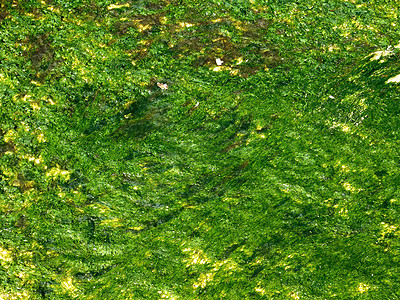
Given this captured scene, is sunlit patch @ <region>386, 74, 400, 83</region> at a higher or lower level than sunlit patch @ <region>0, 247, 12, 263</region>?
higher

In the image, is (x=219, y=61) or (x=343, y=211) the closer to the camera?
(x=343, y=211)

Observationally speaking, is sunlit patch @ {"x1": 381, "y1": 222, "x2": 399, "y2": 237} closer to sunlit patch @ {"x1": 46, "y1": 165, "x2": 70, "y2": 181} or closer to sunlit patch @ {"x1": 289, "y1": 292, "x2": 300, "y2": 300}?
sunlit patch @ {"x1": 289, "y1": 292, "x2": 300, "y2": 300}

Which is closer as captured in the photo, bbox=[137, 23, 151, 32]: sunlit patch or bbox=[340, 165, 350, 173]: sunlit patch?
bbox=[340, 165, 350, 173]: sunlit patch

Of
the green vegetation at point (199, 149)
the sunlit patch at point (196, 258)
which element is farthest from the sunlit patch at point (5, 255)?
the sunlit patch at point (196, 258)

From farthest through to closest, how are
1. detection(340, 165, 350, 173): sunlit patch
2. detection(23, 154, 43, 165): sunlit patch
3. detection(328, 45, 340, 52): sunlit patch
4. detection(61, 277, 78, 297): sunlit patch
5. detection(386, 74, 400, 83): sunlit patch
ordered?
detection(328, 45, 340, 52): sunlit patch, detection(386, 74, 400, 83): sunlit patch, detection(23, 154, 43, 165): sunlit patch, detection(340, 165, 350, 173): sunlit patch, detection(61, 277, 78, 297): sunlit patch

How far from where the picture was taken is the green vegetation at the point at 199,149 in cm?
353

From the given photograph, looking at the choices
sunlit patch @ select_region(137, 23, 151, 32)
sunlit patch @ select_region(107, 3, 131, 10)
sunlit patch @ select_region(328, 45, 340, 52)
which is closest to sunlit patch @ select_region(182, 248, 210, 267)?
sunlit patch @ select_region(137, 23, 151, 32)

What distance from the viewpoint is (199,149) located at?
4.25 metres

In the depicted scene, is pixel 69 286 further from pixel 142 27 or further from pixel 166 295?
pixel 142 27

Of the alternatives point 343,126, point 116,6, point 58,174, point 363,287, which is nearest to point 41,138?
point 58,174

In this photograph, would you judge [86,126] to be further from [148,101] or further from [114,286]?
[114,286]

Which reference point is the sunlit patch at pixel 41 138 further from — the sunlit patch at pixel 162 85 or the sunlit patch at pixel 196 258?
the sunlit patch at pixel 196 258

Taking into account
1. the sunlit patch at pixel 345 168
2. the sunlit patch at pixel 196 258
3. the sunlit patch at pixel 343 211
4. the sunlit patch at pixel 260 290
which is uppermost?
the sunlit patch at pixel 345 168

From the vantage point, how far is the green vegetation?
3529mm
